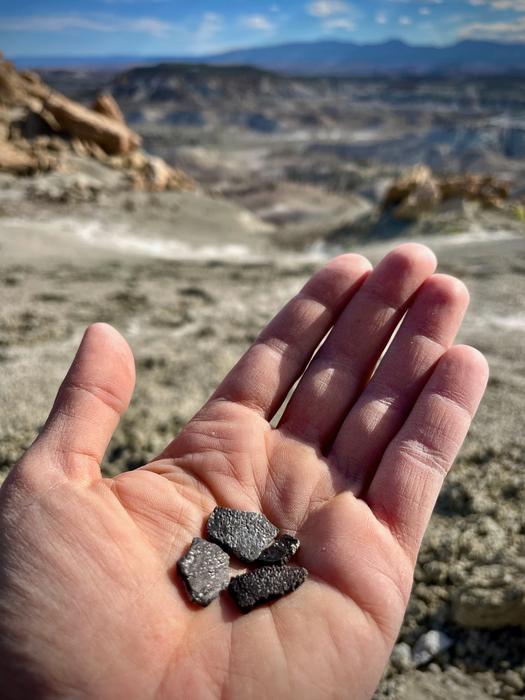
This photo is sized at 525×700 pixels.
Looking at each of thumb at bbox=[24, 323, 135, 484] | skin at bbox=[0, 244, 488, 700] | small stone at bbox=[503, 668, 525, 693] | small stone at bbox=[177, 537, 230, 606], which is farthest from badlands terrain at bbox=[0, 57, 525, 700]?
thumb at bbox=[24, 323, 135, 484]

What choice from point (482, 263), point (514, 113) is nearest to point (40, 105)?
point (482, 263)

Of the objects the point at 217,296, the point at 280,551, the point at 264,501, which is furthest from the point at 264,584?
the point at 217,296

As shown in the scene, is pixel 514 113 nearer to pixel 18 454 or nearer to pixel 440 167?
pixel 440 167

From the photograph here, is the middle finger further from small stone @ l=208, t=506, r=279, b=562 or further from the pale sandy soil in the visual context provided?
the pale sandy soil

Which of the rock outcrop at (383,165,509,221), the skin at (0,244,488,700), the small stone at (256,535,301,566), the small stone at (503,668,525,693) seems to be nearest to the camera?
the skin at (0,244,488,700)

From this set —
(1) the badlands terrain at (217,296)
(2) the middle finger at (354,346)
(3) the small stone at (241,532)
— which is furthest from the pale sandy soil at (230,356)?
(2) the middle finger at (354,346)

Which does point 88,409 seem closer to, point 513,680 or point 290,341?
point 290,341
